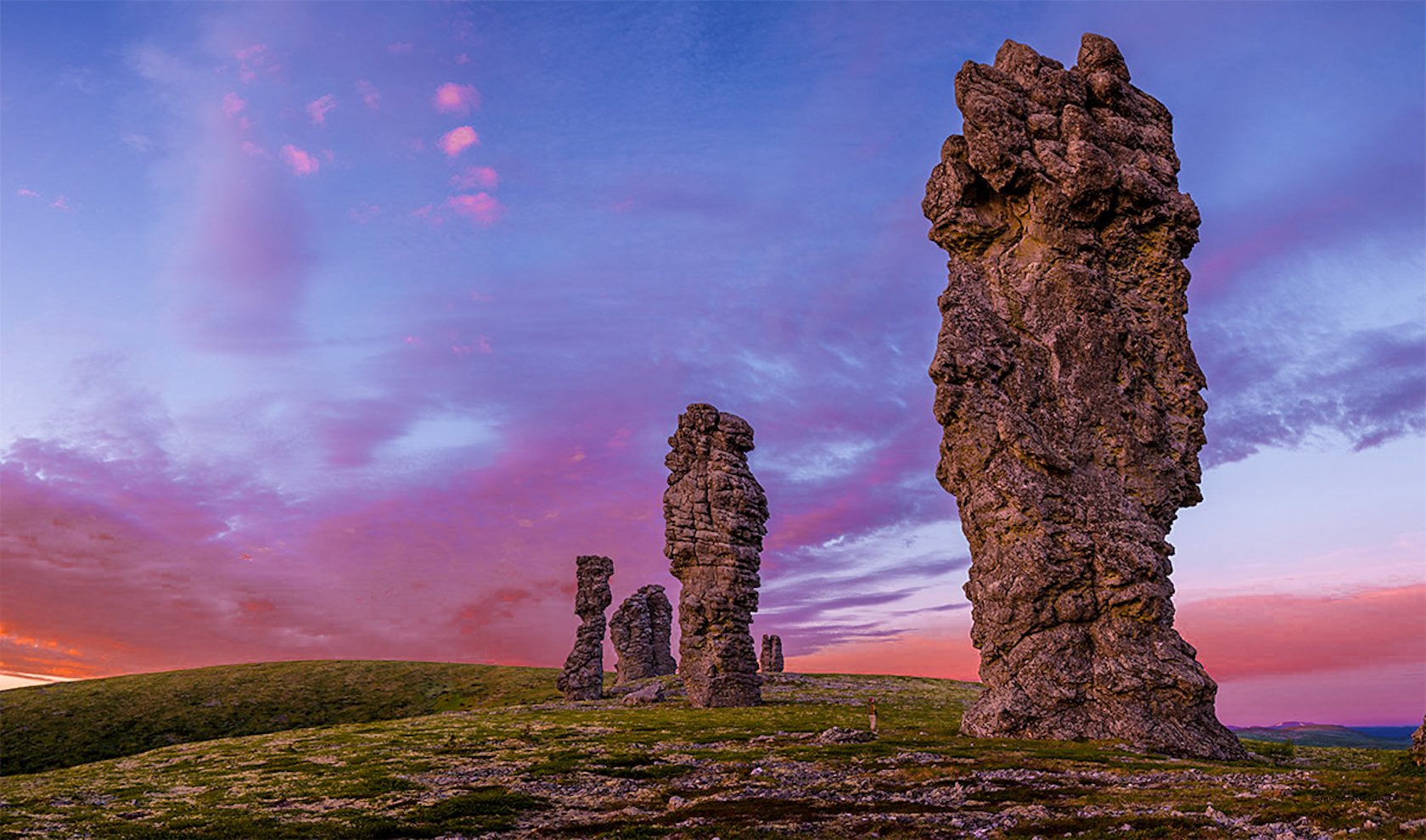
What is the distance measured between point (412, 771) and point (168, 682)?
91.7 metres

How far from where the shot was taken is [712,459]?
2758 inches

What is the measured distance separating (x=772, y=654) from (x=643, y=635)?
18604mm

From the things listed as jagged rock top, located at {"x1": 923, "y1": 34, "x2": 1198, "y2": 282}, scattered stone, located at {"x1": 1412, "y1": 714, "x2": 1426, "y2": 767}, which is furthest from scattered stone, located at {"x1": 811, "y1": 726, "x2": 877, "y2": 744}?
jagged rock top, located at {"x1": 923, "y1": 34, "x2": 1198, "y2": 282}

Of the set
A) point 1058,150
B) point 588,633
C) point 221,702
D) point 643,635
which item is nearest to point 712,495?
point 588,633

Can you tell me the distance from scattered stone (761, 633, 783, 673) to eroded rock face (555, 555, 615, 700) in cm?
2781

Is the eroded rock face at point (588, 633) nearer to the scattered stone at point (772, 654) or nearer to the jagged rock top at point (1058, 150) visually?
the scattered stone at point (772, 654)

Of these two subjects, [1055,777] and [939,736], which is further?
[939,736]

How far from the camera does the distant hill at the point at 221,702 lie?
8161 cm

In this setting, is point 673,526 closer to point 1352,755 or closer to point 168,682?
point 1352,755

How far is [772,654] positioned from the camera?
339 feet

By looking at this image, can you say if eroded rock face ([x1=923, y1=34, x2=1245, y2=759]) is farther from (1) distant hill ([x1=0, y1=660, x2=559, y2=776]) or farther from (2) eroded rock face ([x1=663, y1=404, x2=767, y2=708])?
(1) distant hill ([x1=0, y1=660, x2=559, y2=776])

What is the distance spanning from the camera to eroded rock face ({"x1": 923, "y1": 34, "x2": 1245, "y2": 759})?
37.4m

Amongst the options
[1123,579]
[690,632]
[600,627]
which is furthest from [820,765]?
[600,627]

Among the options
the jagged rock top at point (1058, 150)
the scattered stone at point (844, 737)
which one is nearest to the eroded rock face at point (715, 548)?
the scattered stone at point (844, 737)
